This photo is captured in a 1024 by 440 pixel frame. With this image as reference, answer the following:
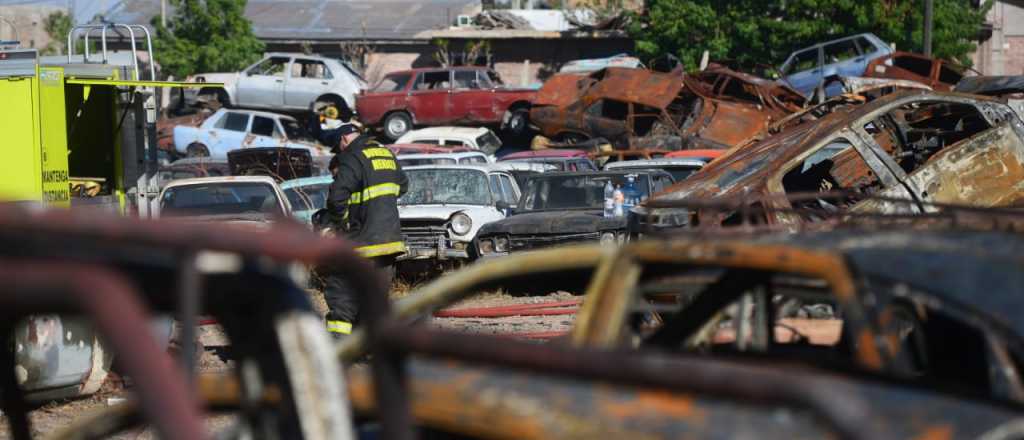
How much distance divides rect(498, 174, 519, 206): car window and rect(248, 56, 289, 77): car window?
18413 mm

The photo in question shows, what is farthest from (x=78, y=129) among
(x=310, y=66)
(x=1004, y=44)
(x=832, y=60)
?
(x=1004, y=44)

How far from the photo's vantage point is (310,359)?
8.18 feet

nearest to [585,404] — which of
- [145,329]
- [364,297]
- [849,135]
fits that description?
[364,297]

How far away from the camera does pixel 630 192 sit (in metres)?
15.1

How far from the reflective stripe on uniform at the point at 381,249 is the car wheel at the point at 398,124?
22590 millimetres

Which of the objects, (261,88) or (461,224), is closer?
(461,224)

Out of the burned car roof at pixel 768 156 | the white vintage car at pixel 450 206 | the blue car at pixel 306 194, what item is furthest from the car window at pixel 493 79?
the burned car roof at pixel 768 156

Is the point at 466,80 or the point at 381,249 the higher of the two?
the point at 466,80

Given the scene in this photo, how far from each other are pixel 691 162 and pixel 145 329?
52.5 ft

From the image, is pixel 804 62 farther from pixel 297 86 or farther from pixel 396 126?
pixel 297 86

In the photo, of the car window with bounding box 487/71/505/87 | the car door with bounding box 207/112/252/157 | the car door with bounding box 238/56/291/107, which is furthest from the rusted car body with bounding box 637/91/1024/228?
the car door with bounding box 238/56/291/107

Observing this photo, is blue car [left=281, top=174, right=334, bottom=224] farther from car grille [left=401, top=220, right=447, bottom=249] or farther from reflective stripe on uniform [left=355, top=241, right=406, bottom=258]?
reflective stripe on uniform [left=355, top=241, right=406, bottom=258]

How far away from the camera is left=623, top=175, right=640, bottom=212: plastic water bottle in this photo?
14780 mm

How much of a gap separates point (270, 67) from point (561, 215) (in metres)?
21.7
